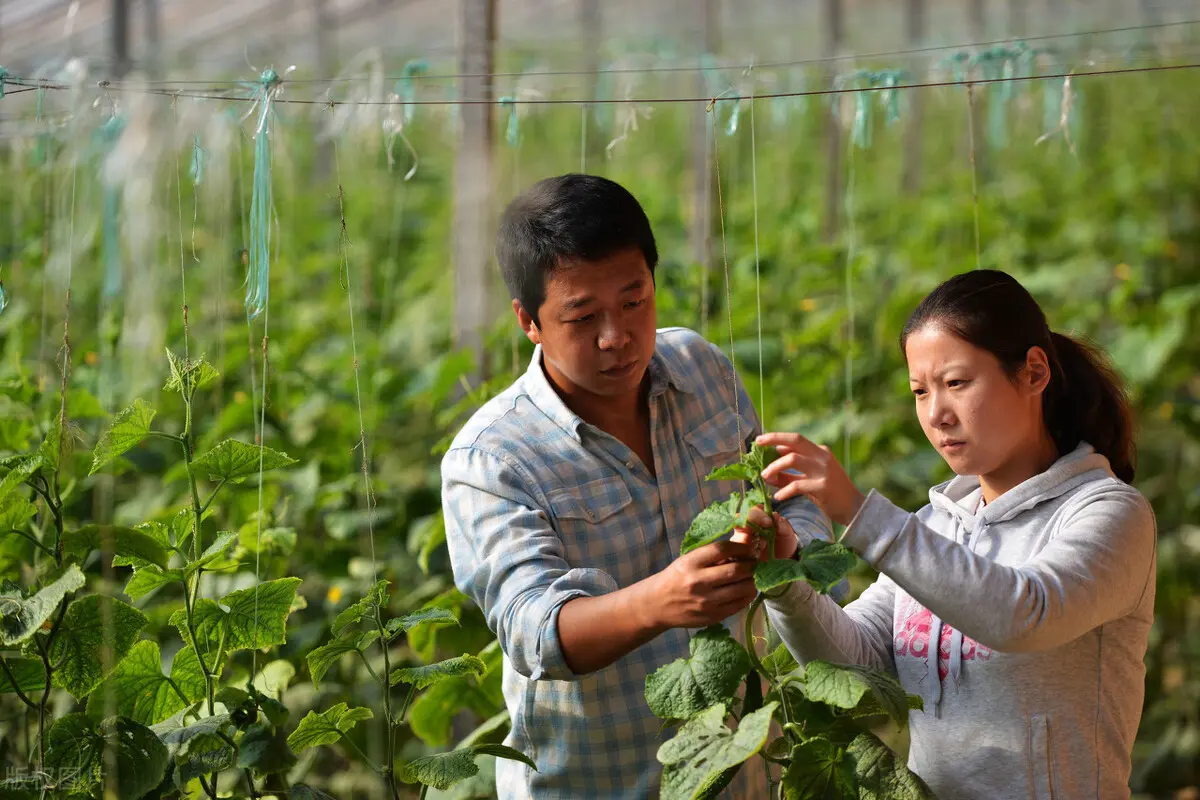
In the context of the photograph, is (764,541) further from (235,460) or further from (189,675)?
(189,675)

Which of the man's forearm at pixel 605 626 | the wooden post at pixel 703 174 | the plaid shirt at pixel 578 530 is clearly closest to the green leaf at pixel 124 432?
the plaid shirt at pixel 578 530

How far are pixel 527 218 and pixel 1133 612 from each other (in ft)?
2.66

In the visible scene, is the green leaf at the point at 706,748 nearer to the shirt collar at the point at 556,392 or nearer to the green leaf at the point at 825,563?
the green leaf at the point at 825,563

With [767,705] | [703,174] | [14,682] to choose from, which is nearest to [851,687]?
[767,705]

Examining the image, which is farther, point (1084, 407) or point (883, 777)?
point (1084, 407)

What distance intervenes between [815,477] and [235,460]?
0.70m

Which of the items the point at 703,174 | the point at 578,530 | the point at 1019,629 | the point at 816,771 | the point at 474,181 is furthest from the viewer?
the point at 703,174

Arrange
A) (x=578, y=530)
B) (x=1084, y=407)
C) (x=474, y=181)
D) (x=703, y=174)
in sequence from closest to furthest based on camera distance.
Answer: (x=1084, y=407) → (x=578, y=530) → (x=474, y=181) → (x=703, y=174)

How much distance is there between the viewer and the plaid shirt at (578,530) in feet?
4.81

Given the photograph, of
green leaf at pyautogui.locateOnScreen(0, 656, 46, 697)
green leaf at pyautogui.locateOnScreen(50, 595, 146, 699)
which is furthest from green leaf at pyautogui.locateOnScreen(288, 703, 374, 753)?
green leaf at pyautogui.locateOnScreen(0, 656, 46, 697)

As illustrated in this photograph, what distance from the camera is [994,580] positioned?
1.23 m

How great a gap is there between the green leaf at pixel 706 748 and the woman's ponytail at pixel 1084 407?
1.55ft

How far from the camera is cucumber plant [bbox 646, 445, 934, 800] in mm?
1251

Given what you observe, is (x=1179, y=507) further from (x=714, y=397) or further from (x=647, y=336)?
(x=647, y=336)
